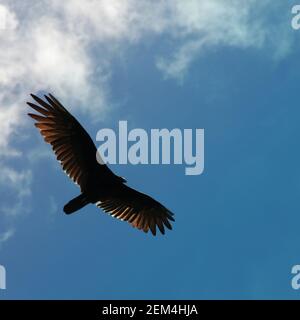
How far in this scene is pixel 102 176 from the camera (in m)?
25.4

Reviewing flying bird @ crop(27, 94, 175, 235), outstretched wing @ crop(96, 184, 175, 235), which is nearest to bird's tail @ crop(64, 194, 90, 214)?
flying bird @ crop(27, 94, 175, 235)

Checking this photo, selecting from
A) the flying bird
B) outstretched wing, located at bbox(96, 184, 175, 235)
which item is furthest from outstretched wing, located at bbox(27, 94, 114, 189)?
outstretched wing, located at bbox(96, 184, 175, 235)

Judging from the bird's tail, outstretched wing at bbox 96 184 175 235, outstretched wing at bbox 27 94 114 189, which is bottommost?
the bird's tail

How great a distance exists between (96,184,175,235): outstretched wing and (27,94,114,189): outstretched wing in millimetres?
1360

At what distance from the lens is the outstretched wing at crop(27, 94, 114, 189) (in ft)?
81.6

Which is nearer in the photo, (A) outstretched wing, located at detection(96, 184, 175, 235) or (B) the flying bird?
(B) the flying bird

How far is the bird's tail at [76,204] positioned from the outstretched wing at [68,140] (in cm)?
57

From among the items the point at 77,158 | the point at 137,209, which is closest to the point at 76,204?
the point at 77,158

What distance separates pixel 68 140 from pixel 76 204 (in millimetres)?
2261

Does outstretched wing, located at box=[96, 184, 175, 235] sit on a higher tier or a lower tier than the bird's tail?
higher

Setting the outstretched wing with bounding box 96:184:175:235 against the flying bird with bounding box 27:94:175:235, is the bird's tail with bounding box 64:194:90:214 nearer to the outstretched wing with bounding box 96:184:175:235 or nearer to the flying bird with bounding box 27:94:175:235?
the flying bird with bounding box 27:94:175:235

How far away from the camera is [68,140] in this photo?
82.6 ft

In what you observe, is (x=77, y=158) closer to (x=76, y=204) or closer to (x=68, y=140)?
(x=68, y=140)
